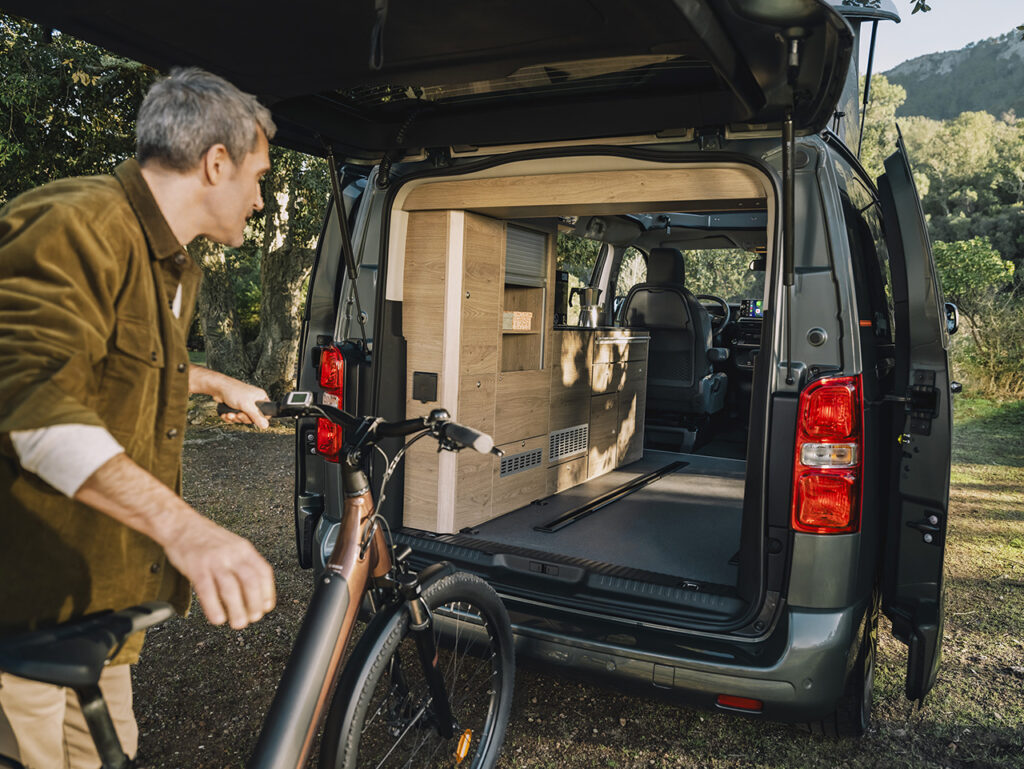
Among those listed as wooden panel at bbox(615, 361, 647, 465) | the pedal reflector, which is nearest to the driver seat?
wooden panel at bbox(615, 361, 647, 465)

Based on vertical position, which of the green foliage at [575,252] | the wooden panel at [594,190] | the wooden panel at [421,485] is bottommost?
the wooden panel at [421,485]

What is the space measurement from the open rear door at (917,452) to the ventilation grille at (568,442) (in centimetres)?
231

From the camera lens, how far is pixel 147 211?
1452 millimetres

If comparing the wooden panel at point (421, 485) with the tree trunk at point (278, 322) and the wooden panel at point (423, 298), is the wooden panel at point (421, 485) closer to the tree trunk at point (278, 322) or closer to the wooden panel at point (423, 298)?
the wooden panel at point (423, 298)

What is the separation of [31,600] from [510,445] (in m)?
3.02

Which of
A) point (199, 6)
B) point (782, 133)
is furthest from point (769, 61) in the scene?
point (199, 6)

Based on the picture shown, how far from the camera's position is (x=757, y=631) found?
2.41 metres

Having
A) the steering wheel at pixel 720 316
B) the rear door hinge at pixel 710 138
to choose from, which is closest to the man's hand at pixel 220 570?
the rear door hinge at pixel 710 138

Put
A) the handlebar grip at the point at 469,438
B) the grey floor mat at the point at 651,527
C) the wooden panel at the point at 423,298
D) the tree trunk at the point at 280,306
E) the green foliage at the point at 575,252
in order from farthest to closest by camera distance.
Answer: the green foliage at the point at 575,252
the tree trunk at the point at 280,306
the wooden panel at the point at 423,298
the grey floor mat at the point at 651,527
the handlebar grip at the point at 469,438

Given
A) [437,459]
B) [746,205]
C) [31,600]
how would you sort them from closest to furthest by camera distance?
[31,600] → [746,205] → [437,459]

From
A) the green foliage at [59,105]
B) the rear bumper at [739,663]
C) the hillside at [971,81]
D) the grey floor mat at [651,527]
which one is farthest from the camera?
the hillside at [971,81]

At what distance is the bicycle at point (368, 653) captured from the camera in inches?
52.7

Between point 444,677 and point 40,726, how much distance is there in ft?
3.70

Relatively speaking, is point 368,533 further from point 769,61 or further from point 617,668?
point 769,61
